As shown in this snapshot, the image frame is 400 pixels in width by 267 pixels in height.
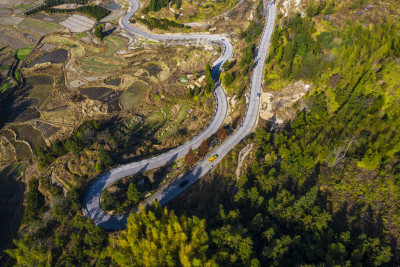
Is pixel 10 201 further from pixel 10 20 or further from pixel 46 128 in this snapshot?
pixel 10 20

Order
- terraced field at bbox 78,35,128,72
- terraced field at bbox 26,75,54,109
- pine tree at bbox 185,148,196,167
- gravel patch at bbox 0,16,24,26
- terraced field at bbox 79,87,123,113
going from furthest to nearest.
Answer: gravel patch at bbox 0,16,24,26, terraced field at bbox 78,35,128,72, terraced field at bbox 26,75,54,109, terraced field at bbox 79,87,123,113, pine tree at bbox 185,148,196,167

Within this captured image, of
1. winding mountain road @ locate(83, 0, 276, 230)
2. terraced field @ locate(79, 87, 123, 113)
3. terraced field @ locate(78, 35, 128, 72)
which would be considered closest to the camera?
winding mountain road @ locate(83, 0, 276, 230)

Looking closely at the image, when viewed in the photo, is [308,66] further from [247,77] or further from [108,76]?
[108,76]

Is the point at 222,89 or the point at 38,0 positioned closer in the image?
the point at 222,89

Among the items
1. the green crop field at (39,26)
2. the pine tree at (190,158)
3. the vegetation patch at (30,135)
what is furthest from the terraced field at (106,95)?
the green crop field at (39,26)

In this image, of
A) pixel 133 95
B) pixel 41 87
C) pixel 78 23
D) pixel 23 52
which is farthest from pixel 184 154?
pixel 78 23

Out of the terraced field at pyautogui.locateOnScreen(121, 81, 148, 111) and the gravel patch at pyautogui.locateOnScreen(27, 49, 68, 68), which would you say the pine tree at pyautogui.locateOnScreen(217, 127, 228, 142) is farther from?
the gravel patch at pyautogui.locateOnScreen(27, 49, 68, 68)

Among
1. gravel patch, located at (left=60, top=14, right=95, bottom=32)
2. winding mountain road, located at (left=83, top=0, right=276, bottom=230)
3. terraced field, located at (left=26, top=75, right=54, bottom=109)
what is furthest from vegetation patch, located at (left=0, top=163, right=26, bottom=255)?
Answer: gravel patch, located at (left=60, top=14, right=95, bottom=32)

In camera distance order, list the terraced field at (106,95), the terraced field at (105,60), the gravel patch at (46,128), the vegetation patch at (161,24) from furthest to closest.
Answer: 1. the vegetation patch at (161,24)
2. the terraced field at (105,60)
3. the terraced field at (106,95)
4. the gravel patch at (46,128)

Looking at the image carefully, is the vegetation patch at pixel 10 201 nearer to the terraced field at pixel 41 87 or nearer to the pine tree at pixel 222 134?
the terraced field at pixel 41 87

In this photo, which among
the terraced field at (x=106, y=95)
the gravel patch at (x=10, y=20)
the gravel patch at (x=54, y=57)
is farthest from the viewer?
the gravel patch at (x=10, y=20)

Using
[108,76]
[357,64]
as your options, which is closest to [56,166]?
[108,76]
